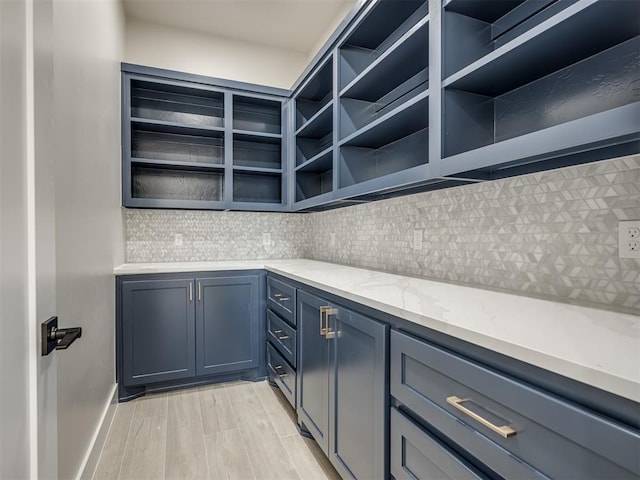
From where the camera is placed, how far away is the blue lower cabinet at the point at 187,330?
2465 mm

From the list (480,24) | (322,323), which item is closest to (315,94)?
(480,24)

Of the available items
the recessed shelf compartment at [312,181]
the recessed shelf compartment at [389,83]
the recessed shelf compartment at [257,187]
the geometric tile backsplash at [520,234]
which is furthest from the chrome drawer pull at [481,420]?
the recessed shelf compartment at [257,187]

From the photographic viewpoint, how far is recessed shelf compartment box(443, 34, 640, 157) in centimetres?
105

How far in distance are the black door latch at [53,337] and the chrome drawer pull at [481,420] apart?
36.2 inches

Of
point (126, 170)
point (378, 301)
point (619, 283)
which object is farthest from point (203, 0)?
point (619, 283)

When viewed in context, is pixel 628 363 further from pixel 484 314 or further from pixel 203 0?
pixel 203 0

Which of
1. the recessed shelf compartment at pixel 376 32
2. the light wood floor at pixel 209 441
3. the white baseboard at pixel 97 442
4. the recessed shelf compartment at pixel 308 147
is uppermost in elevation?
the recessed shelf compartment at pixel 376 32

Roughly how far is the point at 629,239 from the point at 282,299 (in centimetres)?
182

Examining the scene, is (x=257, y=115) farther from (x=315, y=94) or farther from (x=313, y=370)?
(x=313, y=370)

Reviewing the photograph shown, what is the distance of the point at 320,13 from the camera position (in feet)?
9.43

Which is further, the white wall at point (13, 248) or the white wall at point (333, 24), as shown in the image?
the white wall at point (333, 24)

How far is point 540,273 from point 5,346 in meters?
1.54

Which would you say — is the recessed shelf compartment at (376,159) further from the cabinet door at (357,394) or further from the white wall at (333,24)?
the white wall at (333,24)

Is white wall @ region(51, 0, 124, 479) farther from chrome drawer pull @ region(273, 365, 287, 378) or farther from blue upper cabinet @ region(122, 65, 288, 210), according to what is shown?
chrome drawer pull @ region(273, 365, 287, 378)
